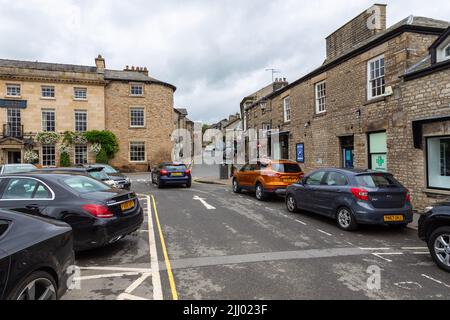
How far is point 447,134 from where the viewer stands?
7.96 meters

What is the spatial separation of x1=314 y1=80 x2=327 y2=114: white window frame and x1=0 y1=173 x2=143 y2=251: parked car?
11.7 meters

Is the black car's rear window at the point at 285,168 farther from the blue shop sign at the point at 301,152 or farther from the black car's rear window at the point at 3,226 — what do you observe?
the black car's rear window at the point at 3,226

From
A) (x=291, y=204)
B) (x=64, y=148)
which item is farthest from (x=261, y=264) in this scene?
(x=64, y=148)

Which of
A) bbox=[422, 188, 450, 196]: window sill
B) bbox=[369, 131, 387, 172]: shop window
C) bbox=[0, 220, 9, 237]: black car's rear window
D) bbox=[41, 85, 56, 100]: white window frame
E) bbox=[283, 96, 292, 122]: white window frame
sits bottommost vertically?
bbox=[422, 188, 450, 196]: window sill

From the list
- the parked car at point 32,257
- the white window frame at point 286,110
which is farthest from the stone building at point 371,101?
the parked car at point 32,257

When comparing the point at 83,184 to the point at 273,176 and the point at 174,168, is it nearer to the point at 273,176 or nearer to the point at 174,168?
the point at 273,176

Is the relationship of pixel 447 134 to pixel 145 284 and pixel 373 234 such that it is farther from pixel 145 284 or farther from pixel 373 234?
pixel 145 284

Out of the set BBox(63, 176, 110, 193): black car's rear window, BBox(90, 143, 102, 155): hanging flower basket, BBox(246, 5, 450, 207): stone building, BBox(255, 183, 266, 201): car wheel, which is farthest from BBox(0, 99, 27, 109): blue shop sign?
BBox(63, 176, 110, 193): black car's rear window

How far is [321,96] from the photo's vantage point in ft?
46.4

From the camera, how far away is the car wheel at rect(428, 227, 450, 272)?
432 cm

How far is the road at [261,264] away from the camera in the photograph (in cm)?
365

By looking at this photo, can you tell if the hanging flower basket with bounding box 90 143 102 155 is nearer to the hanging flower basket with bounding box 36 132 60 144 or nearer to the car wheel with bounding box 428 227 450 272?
the hanging flower basket with bounding box 36 132 60 144

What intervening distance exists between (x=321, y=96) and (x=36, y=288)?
14.0 m

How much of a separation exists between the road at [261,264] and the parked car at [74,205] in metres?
0.51
